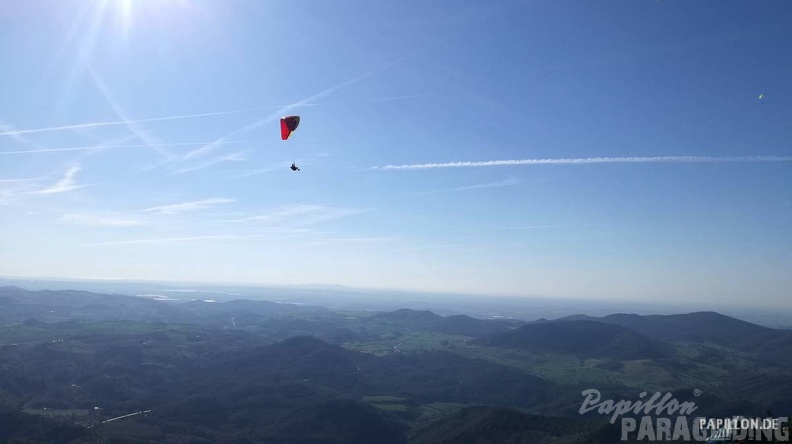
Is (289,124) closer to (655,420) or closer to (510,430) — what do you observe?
(510,430)

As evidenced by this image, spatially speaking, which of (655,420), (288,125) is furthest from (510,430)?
(288,125)

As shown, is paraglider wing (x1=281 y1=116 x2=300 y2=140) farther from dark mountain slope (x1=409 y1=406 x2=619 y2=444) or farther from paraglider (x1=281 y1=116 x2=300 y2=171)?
dark mountain slope (x1=409 y1=406 x2=619 y2=444)

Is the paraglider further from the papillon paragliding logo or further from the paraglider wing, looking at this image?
the papillon paragliding logo

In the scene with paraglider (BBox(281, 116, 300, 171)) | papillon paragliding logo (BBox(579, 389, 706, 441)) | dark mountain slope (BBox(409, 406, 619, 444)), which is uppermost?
paraglider (BBox(281, 116, 300, 171))

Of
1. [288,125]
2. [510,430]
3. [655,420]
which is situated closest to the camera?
[288,125]

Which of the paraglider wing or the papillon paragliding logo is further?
the papillon paragliding logo

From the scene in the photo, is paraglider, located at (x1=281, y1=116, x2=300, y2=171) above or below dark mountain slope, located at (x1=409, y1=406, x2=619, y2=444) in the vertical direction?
above

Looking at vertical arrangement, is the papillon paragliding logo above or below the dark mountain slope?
above

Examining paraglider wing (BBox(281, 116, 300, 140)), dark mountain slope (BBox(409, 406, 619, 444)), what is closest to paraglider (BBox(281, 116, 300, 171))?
paraglider wing (BBox(281, 116, 300, 140))

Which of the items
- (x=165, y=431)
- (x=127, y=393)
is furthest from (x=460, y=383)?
(x=127, y=393)
